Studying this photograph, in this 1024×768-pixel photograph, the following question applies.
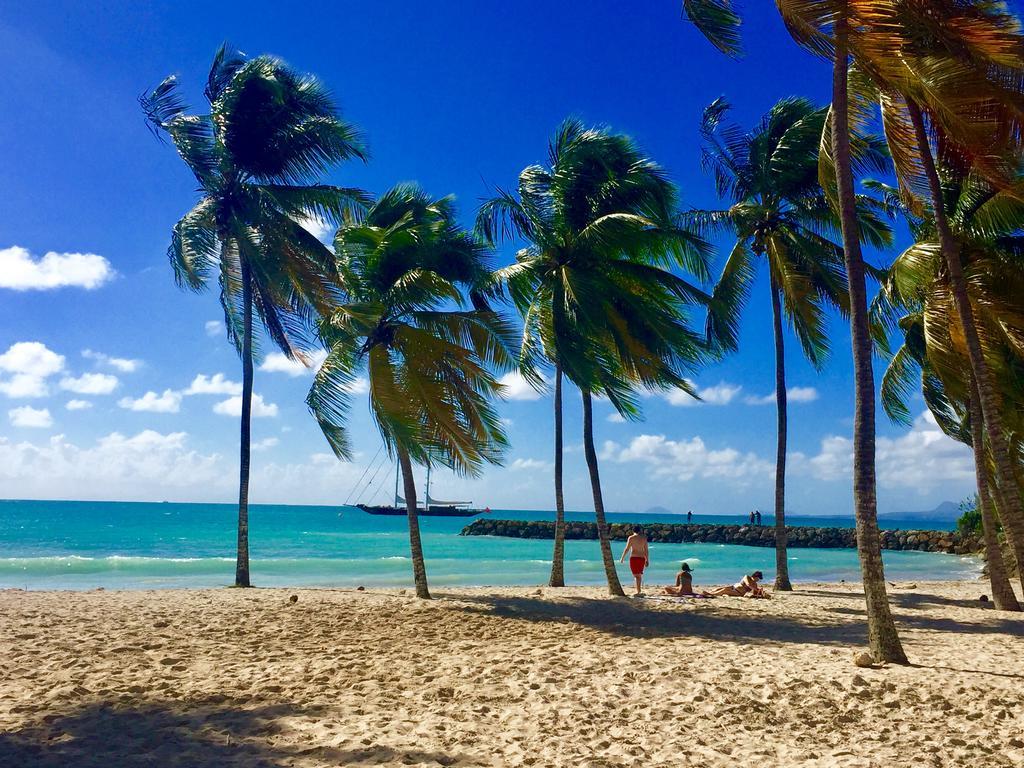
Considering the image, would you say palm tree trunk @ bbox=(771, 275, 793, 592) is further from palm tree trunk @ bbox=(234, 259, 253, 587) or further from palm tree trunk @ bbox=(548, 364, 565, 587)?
palm tree trunk @ bbox=(234, 259, 253, 587)

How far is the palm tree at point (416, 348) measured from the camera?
13359mm

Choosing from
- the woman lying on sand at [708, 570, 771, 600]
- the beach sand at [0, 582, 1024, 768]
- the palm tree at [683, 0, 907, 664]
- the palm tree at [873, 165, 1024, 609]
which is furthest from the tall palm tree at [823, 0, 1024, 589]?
the woman lying on sand at [708, 570, 771, 600]

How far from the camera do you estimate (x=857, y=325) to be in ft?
26.1

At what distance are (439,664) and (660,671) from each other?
2378mm

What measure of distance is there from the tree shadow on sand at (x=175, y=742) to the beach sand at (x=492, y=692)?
0.07 feet

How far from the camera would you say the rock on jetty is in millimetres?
49250

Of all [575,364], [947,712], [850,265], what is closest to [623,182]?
[575,364]

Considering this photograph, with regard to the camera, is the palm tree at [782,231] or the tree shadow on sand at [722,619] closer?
the tree shadow on sand at [722,619]

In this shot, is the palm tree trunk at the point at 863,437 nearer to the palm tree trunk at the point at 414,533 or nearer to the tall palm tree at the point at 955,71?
the tall palm tree at the point at 955,71

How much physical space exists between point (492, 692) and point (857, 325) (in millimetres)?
5355

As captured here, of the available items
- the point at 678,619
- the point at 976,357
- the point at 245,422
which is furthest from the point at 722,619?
the point at 245,422

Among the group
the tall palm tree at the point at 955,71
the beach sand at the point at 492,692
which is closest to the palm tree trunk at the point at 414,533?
the beach sand at the point at 492,692

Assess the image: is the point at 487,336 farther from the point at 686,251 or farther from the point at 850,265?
the point at 850,265

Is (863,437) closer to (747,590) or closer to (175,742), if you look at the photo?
(175,742)
